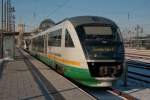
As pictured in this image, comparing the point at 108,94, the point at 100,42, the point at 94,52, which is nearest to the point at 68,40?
the point at 100,42

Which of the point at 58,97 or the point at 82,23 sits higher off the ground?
the point at 82,23

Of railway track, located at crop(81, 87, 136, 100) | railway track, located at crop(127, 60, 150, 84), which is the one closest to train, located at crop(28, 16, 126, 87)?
railway track, located at crop(81, 87, 136, 100)

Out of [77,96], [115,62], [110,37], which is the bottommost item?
[77,96]

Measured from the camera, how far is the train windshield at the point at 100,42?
13.4 m

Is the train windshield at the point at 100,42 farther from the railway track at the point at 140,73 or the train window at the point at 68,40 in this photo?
the railway track at the point at 140,73

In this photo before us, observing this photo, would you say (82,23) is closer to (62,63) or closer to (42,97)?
(62,63)

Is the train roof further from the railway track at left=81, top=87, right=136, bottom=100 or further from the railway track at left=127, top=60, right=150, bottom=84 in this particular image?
the railway track at left=127, top=60, right=150, bottom=84

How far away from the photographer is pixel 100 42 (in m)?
13.7

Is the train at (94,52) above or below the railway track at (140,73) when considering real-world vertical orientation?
above

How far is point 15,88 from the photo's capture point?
12836 mm

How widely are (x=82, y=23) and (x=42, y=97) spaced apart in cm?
464

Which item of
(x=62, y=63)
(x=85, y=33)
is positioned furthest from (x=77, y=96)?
(x=62, y=63)

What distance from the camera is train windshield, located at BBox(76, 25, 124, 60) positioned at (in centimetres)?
1342

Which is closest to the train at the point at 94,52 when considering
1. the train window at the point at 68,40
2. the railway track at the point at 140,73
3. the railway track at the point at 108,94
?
the train window at the point at 68,40
